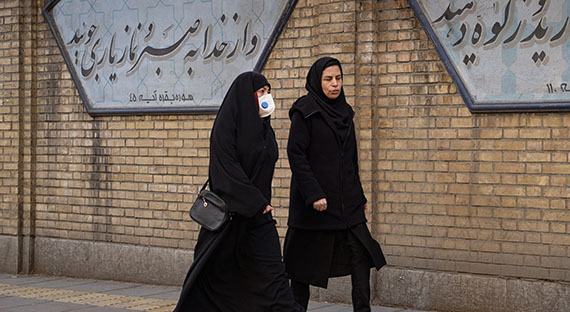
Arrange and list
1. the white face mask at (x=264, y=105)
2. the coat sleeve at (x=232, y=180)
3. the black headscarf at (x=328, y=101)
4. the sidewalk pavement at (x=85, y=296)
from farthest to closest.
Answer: the sidewalk pavement at (x=85, y=296) → the black headscarf at (x=328, y=101) → the white face mask at (x=264, y=105) → the coat sleeve at (x=232, y=180)

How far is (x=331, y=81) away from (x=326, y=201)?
31.8 inches

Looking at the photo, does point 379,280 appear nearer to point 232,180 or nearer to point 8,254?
point 232,180

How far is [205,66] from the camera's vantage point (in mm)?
9188

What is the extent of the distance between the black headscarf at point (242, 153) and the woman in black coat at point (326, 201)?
17.0 inches

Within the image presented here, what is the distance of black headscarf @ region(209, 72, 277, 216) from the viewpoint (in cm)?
591

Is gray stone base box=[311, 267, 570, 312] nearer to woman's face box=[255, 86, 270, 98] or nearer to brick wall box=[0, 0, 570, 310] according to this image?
brick wall box=[0, 0, 570, 310]

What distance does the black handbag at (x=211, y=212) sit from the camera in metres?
5.92

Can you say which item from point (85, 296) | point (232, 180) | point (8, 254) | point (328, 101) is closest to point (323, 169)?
point (328, 101)

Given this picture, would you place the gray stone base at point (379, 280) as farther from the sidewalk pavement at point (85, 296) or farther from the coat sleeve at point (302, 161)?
the coat sleeve at point (302, 161)

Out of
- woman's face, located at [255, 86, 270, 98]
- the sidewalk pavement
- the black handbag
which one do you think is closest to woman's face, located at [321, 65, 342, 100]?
woman's face, located at [255, 86, 270, 98]

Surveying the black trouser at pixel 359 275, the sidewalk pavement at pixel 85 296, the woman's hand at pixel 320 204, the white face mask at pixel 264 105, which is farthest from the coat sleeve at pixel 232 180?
the sidewalk pavement at pixel 85 296

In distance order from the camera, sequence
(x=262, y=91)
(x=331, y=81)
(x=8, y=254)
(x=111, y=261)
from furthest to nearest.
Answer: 1. (x=8, y=254)
2. (x=111, y=261)
3. (x=331, y=81)
4. (x=262, y=91)

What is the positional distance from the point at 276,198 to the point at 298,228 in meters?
2.09

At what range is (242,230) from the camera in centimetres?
603
